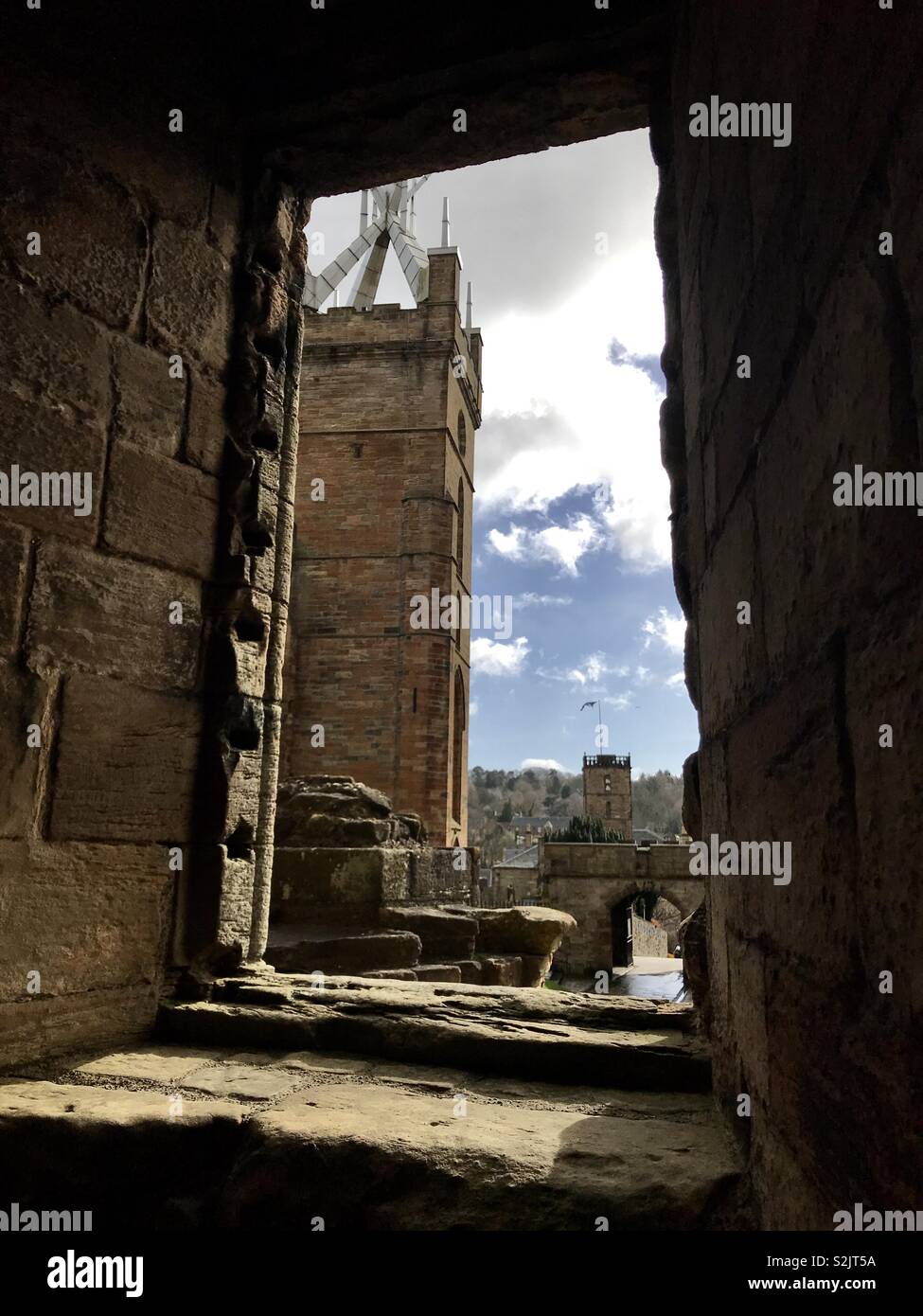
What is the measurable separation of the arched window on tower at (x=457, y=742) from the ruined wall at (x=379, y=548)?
234 mm

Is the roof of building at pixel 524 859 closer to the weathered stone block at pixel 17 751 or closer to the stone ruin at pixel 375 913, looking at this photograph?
the stone ruin at pixel 375 913

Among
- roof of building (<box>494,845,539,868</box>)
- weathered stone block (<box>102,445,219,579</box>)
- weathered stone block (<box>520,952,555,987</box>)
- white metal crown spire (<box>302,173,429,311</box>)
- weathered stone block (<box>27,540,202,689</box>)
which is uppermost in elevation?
white metal crown spire (<box>302,173,429,311</box>)

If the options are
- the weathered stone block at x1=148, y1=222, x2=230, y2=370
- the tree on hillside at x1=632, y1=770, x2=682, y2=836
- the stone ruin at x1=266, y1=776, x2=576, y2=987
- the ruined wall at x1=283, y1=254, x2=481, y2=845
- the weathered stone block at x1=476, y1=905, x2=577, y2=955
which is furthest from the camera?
the tree on hillside at x1=632, y1=770, x2=682, y2=836

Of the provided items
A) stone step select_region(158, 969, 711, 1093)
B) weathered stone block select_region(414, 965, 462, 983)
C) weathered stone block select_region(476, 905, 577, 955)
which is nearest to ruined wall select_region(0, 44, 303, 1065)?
stone step select_region(158, 969, 711, 1093)

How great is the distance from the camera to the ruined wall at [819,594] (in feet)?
2.78

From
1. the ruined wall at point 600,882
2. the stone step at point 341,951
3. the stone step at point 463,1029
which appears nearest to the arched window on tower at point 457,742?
the ruined wall at point 600,882

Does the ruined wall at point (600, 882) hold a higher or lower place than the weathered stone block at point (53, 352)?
lower

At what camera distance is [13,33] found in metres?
2.47

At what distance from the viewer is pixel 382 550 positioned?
1691 centimetres

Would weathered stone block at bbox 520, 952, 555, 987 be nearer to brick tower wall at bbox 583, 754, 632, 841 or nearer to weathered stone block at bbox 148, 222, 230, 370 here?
weathered stone block at bbox 148, 222, 230, 370

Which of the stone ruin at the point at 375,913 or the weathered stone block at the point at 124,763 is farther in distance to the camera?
the stone ruin at the point at 375,913

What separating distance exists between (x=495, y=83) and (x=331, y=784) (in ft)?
17.4

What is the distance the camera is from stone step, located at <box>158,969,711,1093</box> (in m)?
2.15

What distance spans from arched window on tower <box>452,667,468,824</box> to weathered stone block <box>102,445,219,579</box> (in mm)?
13534
